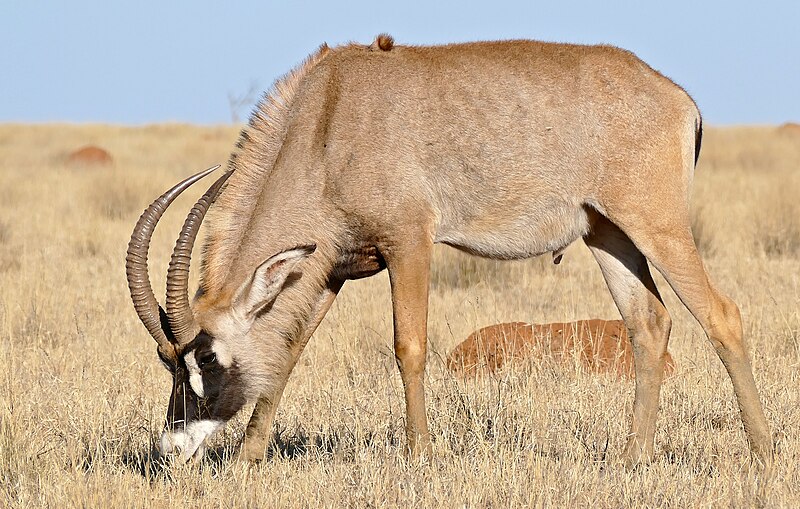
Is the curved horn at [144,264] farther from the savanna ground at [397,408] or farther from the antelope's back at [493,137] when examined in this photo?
the antelope's back at [493,137]

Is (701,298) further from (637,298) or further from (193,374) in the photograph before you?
(193,374)

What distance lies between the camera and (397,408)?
708 cm

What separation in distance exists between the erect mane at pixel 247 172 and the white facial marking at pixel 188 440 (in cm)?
76

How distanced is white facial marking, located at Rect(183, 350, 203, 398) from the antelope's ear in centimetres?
37

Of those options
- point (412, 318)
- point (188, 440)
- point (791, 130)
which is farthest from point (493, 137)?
point (791, 130)

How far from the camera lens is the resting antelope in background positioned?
6.01 metres

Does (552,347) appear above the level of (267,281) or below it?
below

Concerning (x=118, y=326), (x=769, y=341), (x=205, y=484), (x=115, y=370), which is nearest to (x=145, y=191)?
(x=118, y=326)

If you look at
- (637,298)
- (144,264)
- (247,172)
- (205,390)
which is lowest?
(205,390)

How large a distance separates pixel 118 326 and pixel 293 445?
3416 millimetres

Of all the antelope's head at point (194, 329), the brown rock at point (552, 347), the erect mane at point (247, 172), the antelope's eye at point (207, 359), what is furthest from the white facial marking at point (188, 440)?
the brown rock at point (552, 347)

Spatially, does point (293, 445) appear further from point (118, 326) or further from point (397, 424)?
point (118, 326)

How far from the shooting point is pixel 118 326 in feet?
31.0

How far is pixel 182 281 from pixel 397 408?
6.35ft
